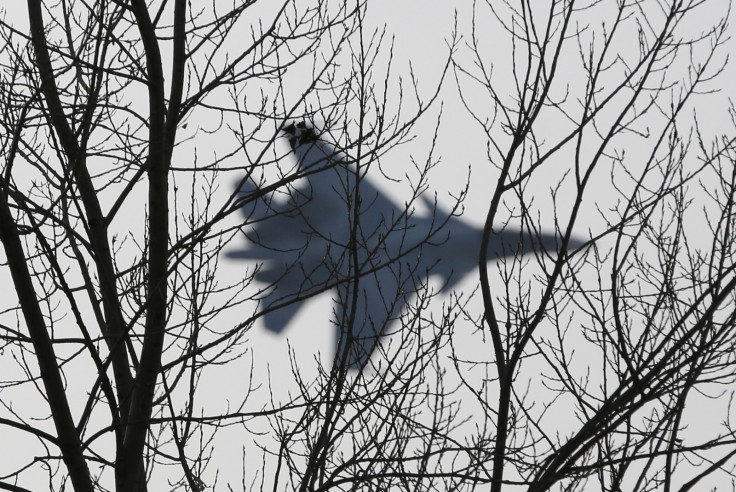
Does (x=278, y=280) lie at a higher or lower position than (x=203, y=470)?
higher

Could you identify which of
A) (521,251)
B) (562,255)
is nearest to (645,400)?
(562,255)

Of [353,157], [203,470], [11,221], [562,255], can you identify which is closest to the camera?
[11,221]

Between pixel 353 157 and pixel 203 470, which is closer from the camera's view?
pixel 353 157

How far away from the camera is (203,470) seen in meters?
4.72

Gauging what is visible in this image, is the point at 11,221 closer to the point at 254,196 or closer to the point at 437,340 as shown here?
the point at 254,196

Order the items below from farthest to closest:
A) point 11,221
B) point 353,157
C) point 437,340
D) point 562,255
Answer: point 437,340 < point 353,157 < point 562,255 < point 11,221

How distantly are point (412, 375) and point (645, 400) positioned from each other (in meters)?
1.12

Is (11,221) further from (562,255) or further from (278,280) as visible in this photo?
(562,255)

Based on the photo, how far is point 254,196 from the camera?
4.02 m

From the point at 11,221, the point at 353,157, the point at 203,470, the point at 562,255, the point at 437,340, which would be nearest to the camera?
the point at 11,221

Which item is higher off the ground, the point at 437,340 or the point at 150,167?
the point at 150,167

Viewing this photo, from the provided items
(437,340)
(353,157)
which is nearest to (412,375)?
(437,340)

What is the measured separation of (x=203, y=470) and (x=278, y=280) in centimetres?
137

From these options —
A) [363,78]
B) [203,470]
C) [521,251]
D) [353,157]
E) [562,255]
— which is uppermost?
[363,78]
